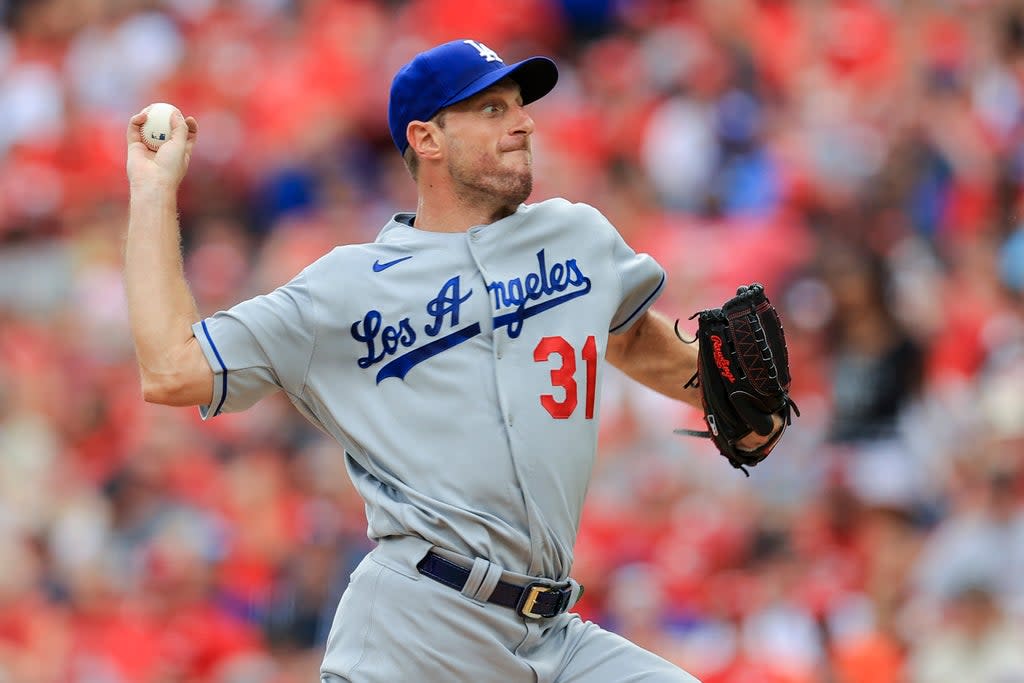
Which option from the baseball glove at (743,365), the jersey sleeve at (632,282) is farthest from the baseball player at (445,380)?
the baseball glove at (743,365)

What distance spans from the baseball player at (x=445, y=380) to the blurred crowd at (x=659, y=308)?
279cm

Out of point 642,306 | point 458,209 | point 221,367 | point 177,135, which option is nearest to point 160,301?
point 221,367

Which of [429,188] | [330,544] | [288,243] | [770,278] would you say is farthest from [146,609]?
[429,188]

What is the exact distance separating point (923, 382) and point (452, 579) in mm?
3924

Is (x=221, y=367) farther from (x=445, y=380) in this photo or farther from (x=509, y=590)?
(x=509, y=590)

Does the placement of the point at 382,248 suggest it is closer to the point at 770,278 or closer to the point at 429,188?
the point at 429,188

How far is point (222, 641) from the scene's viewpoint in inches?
297

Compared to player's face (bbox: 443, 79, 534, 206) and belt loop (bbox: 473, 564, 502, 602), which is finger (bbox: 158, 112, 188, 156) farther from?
belt loop (bbox: 473, 564, 502, 602)

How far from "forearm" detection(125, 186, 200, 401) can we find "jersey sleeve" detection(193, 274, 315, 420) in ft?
0.19

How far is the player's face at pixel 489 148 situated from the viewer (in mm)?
3762

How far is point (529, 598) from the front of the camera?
11.7 ft

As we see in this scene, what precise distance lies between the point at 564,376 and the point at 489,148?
1.82ft

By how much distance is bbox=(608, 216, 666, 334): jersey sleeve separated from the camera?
12.8ft

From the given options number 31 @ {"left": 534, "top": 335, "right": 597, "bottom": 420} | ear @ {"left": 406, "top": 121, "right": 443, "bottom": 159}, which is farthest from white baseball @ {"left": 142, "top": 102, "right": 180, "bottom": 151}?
number 31 @ {"left": 534, "top": 335, "right": 597, "bottom": 420}
